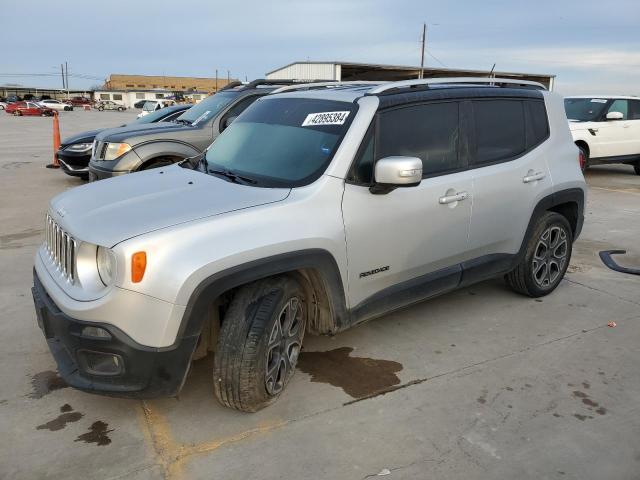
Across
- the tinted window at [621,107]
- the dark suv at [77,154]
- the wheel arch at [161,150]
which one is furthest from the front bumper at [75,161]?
the tinted window at [621,107]

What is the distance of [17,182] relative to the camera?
10.8m

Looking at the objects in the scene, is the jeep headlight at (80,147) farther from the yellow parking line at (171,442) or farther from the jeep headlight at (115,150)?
the yellow parking line at (171,442)

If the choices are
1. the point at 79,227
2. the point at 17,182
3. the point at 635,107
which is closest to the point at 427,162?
the point at 79,227

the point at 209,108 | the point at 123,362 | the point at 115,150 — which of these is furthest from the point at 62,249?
the point at 209,108

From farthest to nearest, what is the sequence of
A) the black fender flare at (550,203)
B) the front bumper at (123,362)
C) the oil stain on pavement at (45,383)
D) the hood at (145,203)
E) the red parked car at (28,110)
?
1. the red parked car at (28,110)
2. the black fender flare at (550,203)
3. the oil stain on pavement at (45,383)
4. the hood at (145,203)
5. the front bumper at (123,362)

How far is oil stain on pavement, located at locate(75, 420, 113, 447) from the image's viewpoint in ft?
9.44

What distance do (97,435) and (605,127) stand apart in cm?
1202

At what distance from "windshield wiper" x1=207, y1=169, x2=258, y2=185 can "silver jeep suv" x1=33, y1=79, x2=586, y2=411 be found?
0.02 m

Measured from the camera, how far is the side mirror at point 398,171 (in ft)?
10.2

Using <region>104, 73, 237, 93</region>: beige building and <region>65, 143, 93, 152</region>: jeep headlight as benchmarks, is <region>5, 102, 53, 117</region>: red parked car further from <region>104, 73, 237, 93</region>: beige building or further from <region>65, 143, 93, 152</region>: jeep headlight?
<region>104, 73, 237, 93</region>: beige building

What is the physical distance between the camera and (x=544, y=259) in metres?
4.76

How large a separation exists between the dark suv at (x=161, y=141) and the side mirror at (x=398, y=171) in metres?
4.66

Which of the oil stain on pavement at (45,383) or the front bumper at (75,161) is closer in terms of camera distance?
the oil stain on pavement at (45,383)

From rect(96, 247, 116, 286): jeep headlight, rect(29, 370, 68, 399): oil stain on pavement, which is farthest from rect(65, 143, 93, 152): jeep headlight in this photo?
rect(96, 247, 116, 286): jeep headlight
